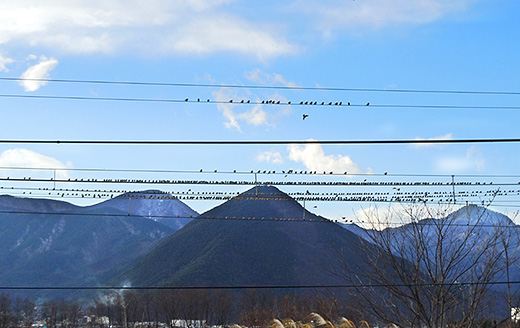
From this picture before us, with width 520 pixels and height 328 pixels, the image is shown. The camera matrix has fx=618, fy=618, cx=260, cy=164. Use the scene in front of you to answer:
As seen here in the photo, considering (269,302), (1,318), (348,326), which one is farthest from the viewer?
(269,302)

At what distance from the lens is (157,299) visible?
579 feet

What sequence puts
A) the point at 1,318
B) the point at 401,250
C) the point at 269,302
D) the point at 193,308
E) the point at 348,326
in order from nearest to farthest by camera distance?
the point at 348,326 → the point at 401,250 → the point at 1,318 → the point at 193,308 → the point at 269,302

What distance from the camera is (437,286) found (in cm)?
2262

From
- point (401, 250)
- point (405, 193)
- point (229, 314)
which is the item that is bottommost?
point (229, 314)

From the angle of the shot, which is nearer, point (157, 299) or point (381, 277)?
point (381, 277)

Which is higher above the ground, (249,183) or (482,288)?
(249,183)

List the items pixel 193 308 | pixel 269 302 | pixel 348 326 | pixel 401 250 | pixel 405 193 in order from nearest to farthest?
pixel 348 326 < pixel 401 250 < pixel 405 193 < pixel 193 308 < pixel 269 302

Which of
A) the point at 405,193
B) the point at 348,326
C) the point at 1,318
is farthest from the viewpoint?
the point at 1,318

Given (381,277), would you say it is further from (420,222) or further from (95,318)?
(95,318)

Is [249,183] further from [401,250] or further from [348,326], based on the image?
[348,326]

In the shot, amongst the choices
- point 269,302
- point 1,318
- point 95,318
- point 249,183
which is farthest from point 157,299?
point 249,183

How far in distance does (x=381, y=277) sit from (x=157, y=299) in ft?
533

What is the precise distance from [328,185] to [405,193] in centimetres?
379

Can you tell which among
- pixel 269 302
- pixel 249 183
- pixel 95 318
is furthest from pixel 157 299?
pixel 249 183
